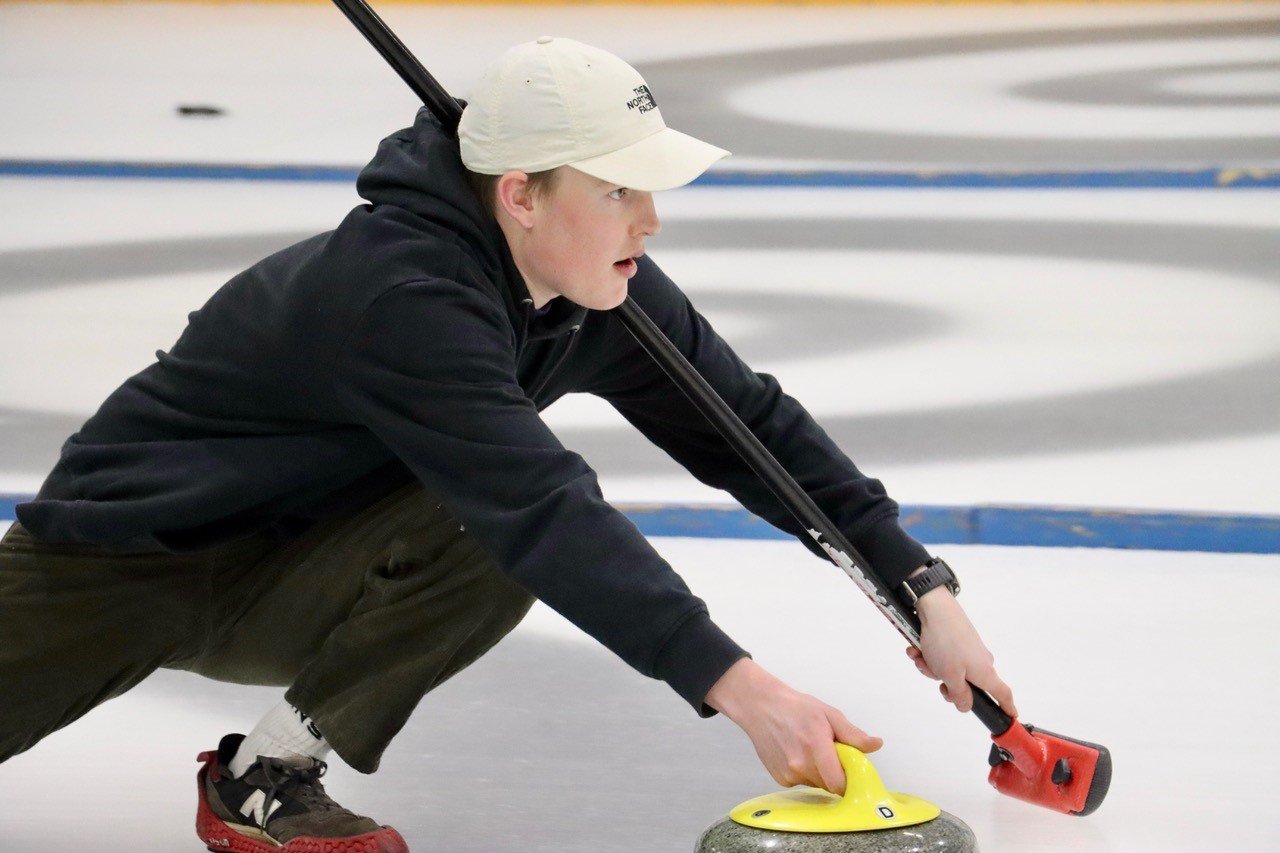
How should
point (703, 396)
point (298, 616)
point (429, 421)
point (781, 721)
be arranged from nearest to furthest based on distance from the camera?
point (781, 721), point (429, 421), point (703, 396), point (298, 616)

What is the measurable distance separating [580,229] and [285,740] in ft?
2.07

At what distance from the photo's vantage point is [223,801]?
199 cm

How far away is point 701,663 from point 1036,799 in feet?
2.05

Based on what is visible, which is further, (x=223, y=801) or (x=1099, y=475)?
(x=1099, y=475)

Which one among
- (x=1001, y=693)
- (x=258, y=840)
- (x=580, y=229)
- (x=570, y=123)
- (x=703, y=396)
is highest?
(x=570, y=123)

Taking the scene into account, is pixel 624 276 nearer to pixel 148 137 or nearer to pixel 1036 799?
pixel 1036 799

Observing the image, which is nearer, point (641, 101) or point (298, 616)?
point (641, 101)

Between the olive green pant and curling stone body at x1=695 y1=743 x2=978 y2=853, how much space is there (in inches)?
15.0

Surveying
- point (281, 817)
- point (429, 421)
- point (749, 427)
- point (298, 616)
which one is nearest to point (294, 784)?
point (281, 817)

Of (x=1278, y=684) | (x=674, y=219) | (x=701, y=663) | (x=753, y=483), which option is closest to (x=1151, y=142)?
(x=674, y=219)

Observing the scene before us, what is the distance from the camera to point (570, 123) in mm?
1720

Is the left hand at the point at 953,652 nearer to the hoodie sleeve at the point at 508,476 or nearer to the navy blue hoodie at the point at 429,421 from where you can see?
the navy blue hoodie at the point at 429,421

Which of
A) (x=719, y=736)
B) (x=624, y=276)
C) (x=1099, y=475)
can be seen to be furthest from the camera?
(x=1099, y=475)

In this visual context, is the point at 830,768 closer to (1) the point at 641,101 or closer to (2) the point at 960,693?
(2) the point at 960,693
